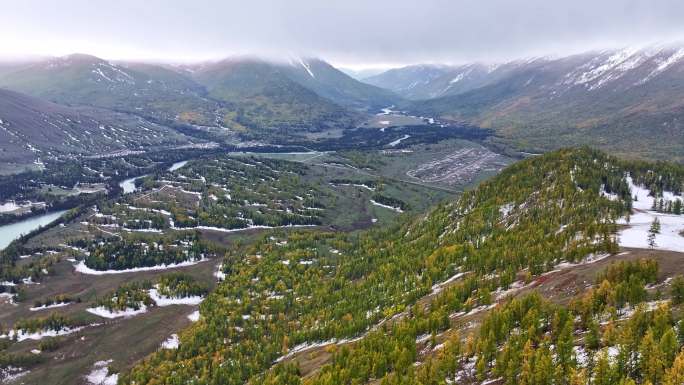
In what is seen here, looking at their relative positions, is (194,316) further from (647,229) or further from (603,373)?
(603,373)

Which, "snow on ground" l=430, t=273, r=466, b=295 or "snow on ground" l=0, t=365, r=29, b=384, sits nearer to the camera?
"snow on ground" l=430, t=273, r=466, b=295

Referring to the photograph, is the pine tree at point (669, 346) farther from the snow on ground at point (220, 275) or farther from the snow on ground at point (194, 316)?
the snow on ground at point (220, 275)

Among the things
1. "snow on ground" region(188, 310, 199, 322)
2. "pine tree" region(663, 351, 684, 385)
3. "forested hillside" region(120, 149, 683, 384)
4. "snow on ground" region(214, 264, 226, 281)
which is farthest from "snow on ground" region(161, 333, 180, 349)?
"pine tree" region(663, 351, 684, 385)

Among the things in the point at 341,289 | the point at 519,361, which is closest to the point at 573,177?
the point at 341,289

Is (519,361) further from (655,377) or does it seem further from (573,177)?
(573,177)

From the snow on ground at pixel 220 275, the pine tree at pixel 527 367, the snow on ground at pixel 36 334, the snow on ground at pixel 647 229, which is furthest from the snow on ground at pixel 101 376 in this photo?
the snow on ground at pixel 647 229

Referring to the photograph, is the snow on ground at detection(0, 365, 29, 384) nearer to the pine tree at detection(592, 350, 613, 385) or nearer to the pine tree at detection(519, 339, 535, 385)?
the pine tree at detection(519, 339, 535, 385)

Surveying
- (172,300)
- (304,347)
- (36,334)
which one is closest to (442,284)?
(304,347)
